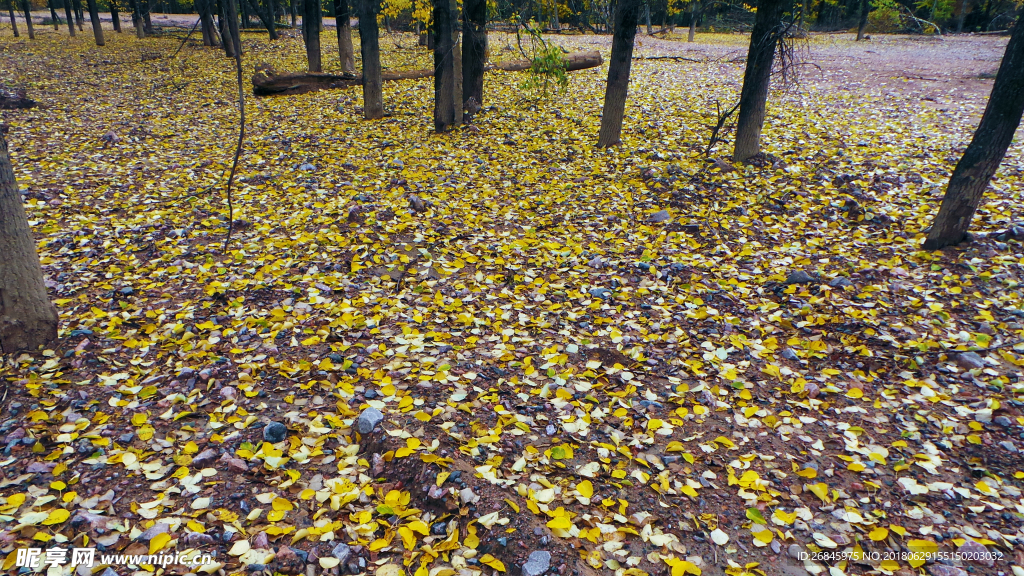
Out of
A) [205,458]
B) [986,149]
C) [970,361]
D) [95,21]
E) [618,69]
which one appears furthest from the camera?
[95,21]

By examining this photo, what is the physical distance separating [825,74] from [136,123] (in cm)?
1947

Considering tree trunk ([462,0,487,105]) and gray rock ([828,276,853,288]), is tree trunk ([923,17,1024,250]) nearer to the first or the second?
gray rock ([828,276,853,288])

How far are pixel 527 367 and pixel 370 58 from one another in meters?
8.76

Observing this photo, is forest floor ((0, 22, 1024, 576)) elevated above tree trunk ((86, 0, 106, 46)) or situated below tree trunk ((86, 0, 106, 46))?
below

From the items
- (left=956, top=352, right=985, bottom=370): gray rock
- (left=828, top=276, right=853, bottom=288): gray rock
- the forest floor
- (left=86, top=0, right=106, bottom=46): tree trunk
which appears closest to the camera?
the forest floor

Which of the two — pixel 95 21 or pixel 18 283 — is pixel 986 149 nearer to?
pixel 18 283

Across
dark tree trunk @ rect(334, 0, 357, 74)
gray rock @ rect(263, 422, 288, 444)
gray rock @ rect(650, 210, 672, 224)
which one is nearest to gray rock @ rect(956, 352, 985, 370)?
gray rock @ rect(650, 210, 672, 224)

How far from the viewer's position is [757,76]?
7.70 m

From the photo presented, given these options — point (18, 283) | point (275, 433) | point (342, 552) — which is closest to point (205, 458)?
point (275, 433)

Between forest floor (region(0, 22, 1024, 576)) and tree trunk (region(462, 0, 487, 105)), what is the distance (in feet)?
10.9

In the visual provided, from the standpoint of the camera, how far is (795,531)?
290cm

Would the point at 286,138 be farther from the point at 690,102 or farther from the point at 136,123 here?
the point at 690,102

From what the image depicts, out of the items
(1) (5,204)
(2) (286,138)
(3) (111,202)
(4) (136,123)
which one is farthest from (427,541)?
(4) (136,123)

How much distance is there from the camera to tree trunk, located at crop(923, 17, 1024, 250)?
4.86 meters
